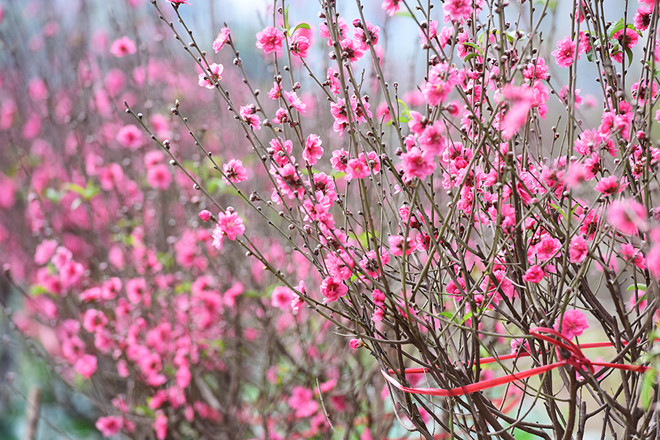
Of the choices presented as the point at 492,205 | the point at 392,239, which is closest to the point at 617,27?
the point at 492,205

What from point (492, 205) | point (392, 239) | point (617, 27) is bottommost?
point (392, 239)

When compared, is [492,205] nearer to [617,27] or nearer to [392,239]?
[392,239]

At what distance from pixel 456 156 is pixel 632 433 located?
660 mm

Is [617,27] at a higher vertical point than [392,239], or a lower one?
higher

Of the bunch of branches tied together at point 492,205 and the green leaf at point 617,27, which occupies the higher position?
the green leaf at point 617,27

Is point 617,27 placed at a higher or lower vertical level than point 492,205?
higher

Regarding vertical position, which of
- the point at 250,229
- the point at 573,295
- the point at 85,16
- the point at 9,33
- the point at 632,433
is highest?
the point at 85,16

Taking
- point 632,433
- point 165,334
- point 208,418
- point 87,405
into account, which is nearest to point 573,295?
point 632,433

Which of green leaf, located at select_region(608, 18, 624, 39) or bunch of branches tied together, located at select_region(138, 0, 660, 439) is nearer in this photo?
bunch of branches tied together, located at select_region(138, 0, 660, 439)

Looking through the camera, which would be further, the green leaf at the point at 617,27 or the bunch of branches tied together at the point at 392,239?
the green leaf at the point at 617,27

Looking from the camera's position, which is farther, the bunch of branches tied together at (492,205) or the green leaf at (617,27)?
the green leaf at (617,27)

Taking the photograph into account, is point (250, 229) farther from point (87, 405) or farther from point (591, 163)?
point (87, 405)

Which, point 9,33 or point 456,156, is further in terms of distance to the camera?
point 9,33

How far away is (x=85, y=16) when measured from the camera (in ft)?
14.8
